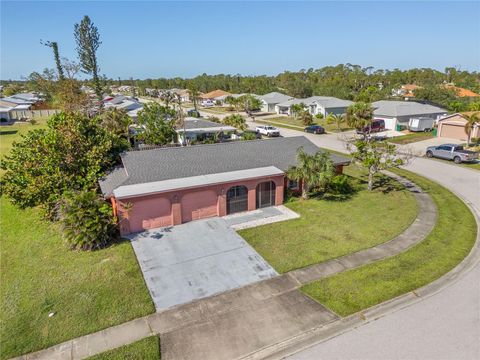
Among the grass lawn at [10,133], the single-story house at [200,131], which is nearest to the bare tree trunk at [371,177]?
the single-story house at [200,131]

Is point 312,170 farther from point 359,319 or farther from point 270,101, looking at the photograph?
point 270,101

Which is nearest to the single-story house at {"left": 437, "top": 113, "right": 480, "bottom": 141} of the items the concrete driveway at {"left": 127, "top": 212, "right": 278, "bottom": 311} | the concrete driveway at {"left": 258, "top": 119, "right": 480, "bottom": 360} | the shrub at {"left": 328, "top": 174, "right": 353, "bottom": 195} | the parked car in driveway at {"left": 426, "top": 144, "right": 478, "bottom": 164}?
the parked car in driveway at {"left": 426, "top": 144, "right": 478, "bottom": 164}

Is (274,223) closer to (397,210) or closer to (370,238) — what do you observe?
(370,238)

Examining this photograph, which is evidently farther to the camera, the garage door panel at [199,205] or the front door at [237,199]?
the front door at [237,199]

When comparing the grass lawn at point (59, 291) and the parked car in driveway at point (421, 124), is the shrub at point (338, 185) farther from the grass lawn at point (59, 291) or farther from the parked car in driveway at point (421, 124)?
the parked car in driveway at point (421, 124)

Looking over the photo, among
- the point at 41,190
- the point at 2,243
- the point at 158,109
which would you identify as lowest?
the point at 2,243

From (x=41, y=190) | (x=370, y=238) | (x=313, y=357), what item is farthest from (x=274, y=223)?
(x=41, y=190)

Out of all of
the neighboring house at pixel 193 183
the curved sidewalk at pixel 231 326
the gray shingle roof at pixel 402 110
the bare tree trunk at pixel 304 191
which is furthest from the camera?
the gray shingle roof at pixel 402 110
